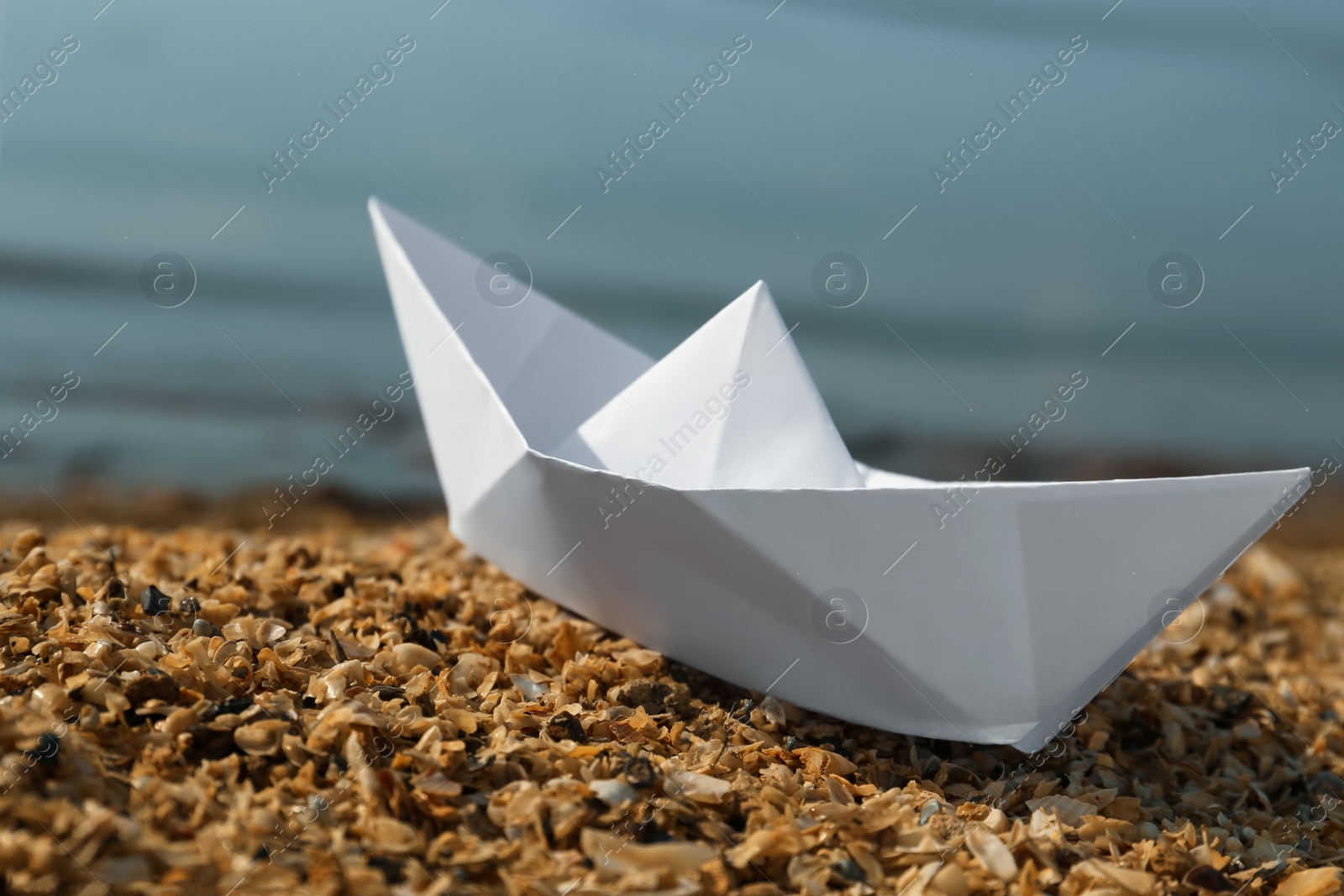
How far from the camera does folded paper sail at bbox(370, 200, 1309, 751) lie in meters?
1.34

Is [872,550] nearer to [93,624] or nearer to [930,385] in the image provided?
[93,624]

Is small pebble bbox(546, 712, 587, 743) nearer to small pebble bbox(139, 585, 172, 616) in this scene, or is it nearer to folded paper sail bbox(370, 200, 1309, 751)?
folded paper sail bbox(370, 200, 1309, 751)

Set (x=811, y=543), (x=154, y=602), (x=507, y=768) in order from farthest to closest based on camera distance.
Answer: (x=154, y=602) < (x=811, y=543) < (x=507, y=768)

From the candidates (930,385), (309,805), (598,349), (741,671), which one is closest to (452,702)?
(309,805)

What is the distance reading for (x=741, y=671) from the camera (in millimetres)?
1642

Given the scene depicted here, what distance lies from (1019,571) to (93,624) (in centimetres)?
142

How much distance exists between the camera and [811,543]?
1416 millimetres

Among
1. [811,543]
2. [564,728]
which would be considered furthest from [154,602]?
[811,543]

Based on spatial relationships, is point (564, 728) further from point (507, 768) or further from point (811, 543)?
point (811, 543)

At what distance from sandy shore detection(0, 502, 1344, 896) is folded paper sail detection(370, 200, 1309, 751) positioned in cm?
13

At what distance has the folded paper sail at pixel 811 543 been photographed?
52.7 inches

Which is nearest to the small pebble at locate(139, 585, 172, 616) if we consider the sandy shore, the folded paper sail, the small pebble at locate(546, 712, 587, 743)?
the sandy shore

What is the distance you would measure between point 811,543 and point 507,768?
0.54 meters

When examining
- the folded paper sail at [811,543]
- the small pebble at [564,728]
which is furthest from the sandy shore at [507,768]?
the folded paper sail at [811,543]
